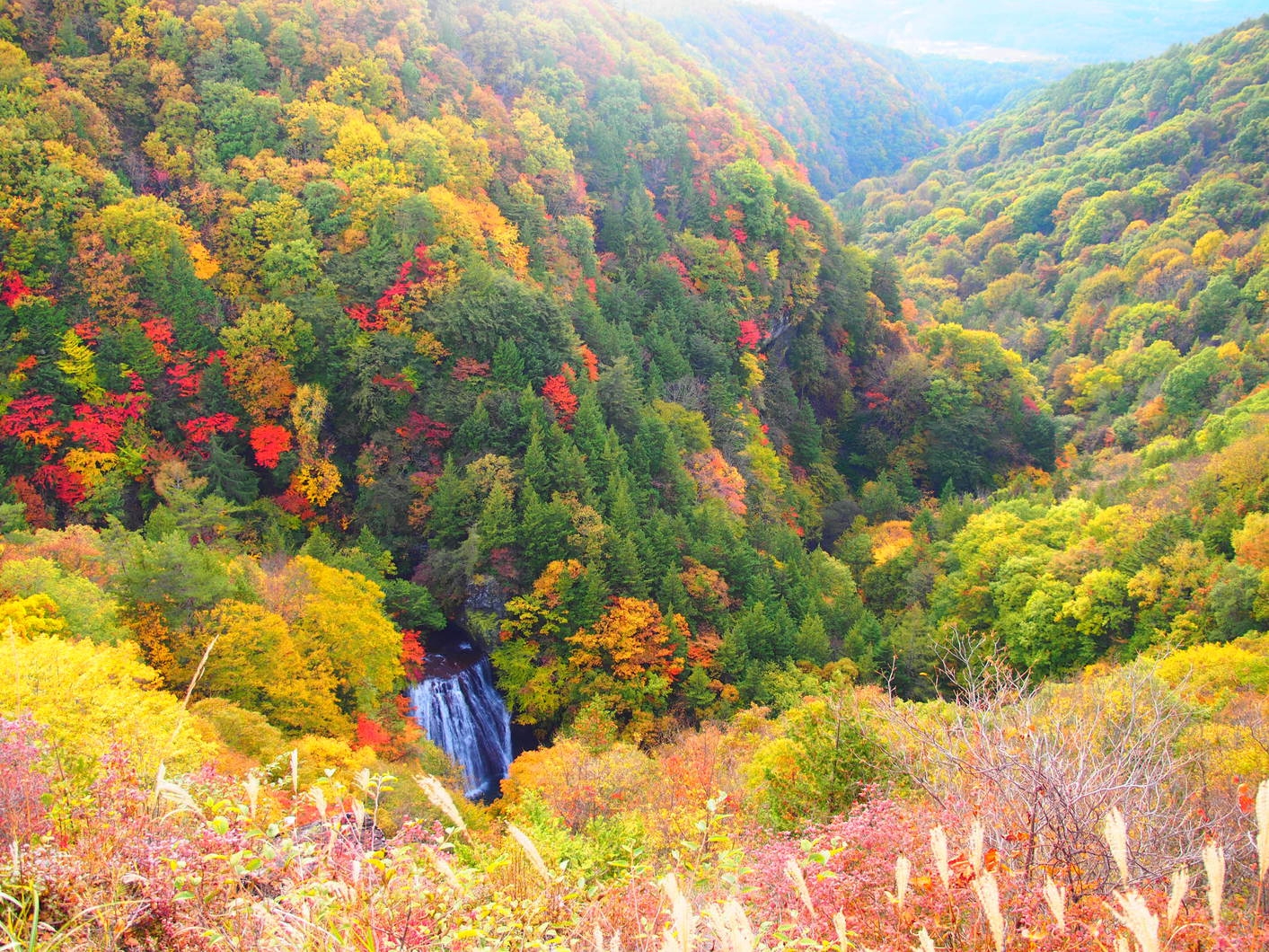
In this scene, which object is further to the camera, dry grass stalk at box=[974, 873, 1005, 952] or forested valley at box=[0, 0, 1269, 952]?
forested valley at box=[0, 0, 1269, 952]

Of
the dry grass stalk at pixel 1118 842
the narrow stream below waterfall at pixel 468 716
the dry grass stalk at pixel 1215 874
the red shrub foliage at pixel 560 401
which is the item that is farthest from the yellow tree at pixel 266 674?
the dry grass stalk at pixel 1215 874

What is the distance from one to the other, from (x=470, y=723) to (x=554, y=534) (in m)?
8.84

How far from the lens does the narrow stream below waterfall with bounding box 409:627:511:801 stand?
33219mm

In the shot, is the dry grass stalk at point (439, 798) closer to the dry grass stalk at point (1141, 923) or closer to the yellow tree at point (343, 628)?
the dry grass stalk at point (1141, 923)

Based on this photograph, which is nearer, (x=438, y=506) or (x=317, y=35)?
(x=438, y=506)

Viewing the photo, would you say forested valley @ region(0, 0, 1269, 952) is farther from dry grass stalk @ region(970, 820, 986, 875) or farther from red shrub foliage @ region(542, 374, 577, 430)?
red shrub foliage @ region(542, 374, 577, 430)

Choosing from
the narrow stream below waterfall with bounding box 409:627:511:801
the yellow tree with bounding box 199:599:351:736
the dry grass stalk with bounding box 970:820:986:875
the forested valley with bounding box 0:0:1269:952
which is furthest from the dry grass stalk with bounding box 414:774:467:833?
the narrow stream below waterfall with bounding box 409:627:511:801

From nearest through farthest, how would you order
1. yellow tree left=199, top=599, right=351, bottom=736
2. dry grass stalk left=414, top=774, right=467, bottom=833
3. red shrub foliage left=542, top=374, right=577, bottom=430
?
dry grass stalk left=414, top=774, right=467, bottom=833, yellow tree left=199, top=599, right=351, bottom=736, red shrub foliage left=542, top=374, right=577, bottom=430

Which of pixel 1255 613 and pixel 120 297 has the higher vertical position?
pixel 120 297

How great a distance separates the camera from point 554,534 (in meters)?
36.0

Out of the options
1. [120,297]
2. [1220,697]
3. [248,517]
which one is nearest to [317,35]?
[120,297]

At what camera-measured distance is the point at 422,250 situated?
135ft

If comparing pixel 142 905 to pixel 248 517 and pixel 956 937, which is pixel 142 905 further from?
pixel 248 517

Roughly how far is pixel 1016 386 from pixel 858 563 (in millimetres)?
25850
